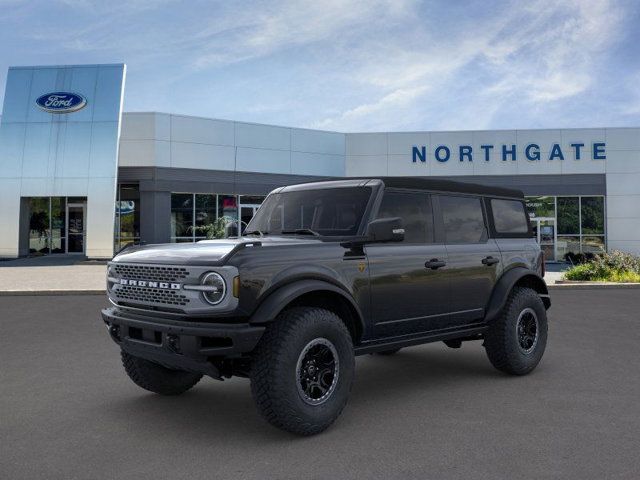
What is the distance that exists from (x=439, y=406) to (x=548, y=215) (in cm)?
2700

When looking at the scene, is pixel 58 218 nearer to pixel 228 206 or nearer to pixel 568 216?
pixel 228 206

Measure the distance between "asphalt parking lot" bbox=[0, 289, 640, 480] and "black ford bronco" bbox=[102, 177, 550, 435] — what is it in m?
0.35

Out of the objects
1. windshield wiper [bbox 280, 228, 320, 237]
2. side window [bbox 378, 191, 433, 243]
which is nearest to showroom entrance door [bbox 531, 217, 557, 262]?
side window [bbox 378, 191, 433, 243]

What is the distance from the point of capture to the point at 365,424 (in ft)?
15.1

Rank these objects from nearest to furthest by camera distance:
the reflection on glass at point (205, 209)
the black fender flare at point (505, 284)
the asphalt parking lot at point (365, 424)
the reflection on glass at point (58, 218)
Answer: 1. the asphalt parking lot at point (365, 424)
2. the black fender flare at point (505, 284)
3. the reflection on glass at point (205, 209)
4. the reflection on glass at point (58, 218)

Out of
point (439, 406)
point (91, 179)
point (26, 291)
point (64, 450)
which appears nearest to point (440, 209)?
point (439, 406)

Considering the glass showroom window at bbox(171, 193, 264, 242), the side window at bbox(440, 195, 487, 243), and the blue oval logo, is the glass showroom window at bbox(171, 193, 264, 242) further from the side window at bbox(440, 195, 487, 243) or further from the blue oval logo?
the side window at bbox(440, 195, 487, 243)

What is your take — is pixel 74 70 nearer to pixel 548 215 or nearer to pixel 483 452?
pixel 548 215

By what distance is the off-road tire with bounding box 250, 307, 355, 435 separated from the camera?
4.12m

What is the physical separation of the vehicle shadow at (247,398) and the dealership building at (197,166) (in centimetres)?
2166

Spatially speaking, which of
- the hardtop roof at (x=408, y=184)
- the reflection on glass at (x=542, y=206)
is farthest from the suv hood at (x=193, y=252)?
the reflection on glass at (x=542, y=206)

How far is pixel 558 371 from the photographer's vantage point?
640cm

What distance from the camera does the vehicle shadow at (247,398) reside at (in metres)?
4.55

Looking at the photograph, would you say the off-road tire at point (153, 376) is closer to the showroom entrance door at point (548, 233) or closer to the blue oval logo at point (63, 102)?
the blue oval logo at point (63, 102)
